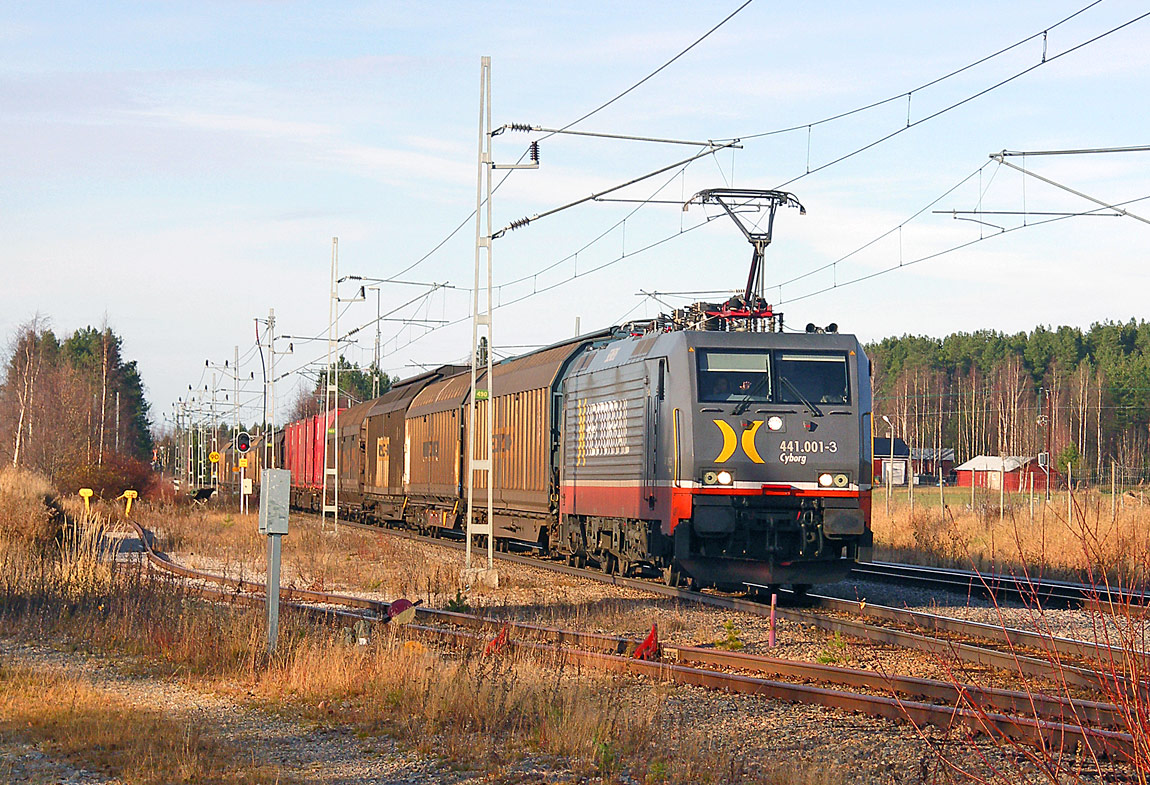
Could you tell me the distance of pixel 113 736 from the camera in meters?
8.51

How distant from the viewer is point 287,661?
36.8 feet

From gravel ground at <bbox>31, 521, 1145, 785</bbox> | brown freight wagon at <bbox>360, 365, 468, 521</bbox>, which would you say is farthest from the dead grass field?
brown freight wagon at <bbox>360, 365, 468, 521</bbox>

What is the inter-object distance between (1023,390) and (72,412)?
80271 mm

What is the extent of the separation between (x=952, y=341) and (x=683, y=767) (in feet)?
446

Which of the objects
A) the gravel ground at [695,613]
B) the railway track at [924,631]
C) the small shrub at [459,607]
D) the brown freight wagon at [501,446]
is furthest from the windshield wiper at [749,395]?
the brown freight wagon at [501,446]

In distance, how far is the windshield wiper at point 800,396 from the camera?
1669cm

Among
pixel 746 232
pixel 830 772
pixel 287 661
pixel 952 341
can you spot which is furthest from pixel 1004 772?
pixel 952 341

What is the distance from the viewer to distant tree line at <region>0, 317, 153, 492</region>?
180 ft

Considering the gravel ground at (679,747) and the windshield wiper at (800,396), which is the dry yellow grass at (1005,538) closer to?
the windshield wiper at (800,396)

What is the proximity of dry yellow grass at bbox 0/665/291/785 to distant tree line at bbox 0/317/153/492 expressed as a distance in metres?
42.7

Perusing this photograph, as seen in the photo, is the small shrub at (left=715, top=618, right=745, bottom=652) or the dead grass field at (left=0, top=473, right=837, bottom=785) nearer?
the dead grass field at (left=0, top=473, right=837, bottom=785)

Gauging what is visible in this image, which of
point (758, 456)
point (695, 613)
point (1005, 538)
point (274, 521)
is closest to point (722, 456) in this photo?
point (758, 456)

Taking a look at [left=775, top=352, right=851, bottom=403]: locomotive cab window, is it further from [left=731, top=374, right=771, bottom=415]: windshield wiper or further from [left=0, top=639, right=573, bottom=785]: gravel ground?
[left=0, top=639, right=573, bottom=785]: gravel ground

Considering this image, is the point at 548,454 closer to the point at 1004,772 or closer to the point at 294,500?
the point at 1004,772
